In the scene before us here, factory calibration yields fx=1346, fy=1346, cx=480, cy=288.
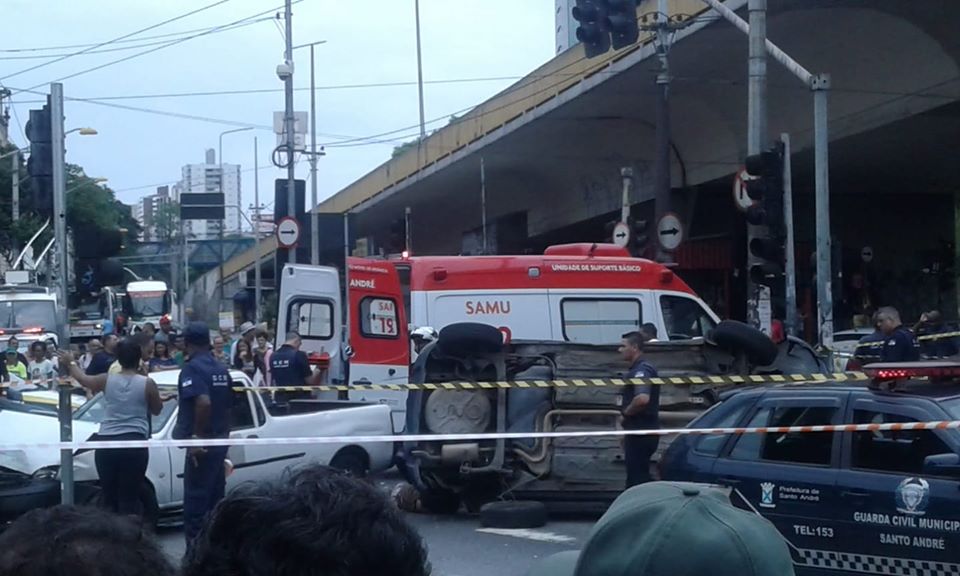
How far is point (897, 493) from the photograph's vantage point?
7723mm

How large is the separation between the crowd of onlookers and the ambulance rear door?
53.1 feet

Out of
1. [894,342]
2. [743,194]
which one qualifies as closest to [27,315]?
[743,194]

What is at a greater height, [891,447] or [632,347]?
[632,347]

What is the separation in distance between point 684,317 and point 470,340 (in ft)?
15.7

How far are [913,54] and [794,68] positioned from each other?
833cm

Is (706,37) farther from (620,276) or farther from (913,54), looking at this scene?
(620,276)

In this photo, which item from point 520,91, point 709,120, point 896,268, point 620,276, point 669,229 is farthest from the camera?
point 896,268

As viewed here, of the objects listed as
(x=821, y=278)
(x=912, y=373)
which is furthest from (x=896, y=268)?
(x=912, y=373)

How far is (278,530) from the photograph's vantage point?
173cm

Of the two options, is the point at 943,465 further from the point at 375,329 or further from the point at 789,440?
the point at 375,329

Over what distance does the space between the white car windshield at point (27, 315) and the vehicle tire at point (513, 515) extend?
22179mm

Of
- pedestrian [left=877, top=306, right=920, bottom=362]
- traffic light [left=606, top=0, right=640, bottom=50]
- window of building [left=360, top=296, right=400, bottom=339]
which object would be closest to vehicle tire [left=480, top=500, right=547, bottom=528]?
pedestrian [left=877, top=306, right=920, bottom=362]

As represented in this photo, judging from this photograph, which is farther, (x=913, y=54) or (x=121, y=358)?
(x=913, y=54)

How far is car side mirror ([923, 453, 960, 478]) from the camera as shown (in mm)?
7348
